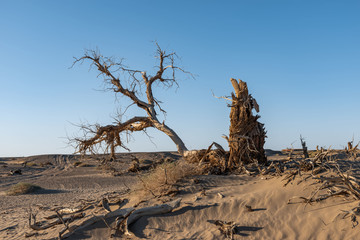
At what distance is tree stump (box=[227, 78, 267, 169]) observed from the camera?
934 cm

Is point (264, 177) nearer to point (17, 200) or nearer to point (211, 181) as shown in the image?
point (211, 181)

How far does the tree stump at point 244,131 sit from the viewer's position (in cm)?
934

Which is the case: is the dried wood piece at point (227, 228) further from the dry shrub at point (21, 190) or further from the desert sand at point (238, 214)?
A: the dry shrub at point (21, 190)

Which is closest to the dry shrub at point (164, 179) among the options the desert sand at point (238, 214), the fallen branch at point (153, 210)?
the desert sand at point (238, 214)

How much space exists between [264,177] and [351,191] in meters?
2.57

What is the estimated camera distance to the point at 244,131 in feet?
31.0

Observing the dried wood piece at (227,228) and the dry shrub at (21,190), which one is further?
the dry shrub at (21,190)

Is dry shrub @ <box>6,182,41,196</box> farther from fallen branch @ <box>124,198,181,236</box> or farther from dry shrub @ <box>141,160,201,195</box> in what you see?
fallen branch @ <box>124,198,181,236</box>

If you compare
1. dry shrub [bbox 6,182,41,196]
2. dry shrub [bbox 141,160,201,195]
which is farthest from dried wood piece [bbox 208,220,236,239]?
dry shrub [bbox 6,182,41,196]

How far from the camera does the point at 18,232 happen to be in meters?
6.73

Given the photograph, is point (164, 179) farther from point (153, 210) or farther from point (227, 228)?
point (227, 228)

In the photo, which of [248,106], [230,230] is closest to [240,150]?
[248,106]

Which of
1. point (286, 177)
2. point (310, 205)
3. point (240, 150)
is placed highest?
point (240, 150)


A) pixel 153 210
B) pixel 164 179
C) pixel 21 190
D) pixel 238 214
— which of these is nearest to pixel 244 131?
pixel 164 179
